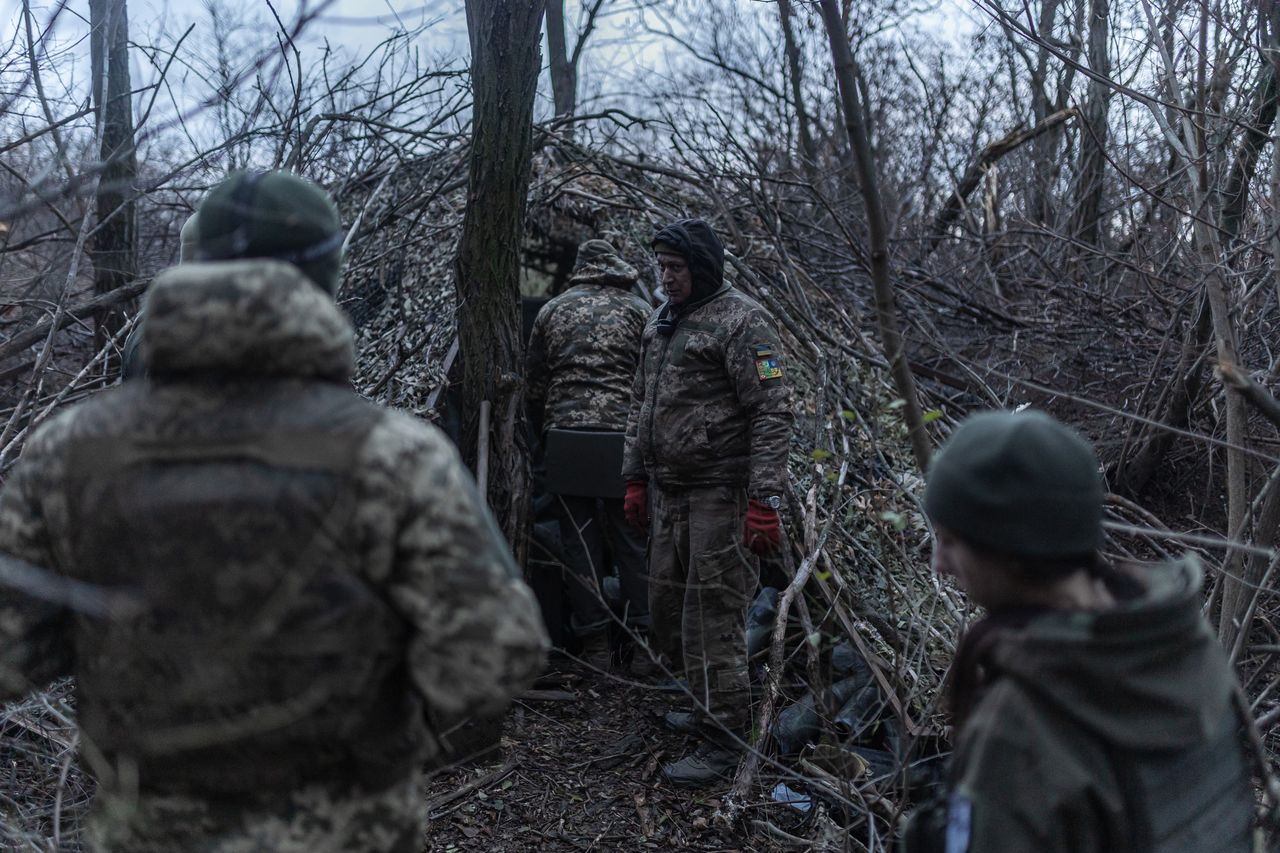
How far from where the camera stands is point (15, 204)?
6.29ft

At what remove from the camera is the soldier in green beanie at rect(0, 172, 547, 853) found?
1.65m

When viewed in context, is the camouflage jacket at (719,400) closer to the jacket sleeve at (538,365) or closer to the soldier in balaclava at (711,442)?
the soldier in balaclava at (711,442)

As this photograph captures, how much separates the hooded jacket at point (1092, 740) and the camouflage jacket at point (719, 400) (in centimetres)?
280

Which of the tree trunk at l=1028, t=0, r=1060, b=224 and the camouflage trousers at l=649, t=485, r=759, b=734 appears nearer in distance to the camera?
the camouflage trousers at l=649, t=485, r=759, b=734

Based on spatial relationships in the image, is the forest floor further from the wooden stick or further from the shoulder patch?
the shoulder patch

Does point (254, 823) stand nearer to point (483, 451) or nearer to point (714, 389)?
point (714, 389)

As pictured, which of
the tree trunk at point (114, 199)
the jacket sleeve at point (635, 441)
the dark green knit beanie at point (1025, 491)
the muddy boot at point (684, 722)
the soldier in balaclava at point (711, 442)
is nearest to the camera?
the dark green knit beanie at point (1025, 491)

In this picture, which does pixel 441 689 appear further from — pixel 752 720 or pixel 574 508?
pixel 574 508

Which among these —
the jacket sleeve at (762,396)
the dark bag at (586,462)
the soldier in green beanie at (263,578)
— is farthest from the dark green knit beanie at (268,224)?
the dark bag at (586,462)

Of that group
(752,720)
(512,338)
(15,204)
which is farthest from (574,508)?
(15,204)

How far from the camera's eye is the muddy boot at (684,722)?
4.79 meters

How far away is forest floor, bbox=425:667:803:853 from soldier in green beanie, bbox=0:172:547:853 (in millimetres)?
2058

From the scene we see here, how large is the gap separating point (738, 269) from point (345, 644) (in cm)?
520

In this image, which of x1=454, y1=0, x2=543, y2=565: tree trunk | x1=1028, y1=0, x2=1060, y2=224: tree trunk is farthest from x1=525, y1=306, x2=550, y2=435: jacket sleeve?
x1=1028, y1=0, x2=1060, y2=224: tree trunk
